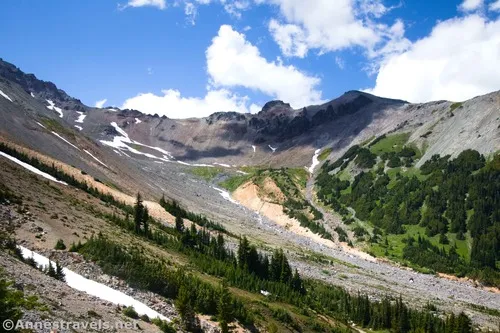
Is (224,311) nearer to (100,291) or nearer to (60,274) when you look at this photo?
(100,291)

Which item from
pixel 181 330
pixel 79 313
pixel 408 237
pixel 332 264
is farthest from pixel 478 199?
pixel 79 313

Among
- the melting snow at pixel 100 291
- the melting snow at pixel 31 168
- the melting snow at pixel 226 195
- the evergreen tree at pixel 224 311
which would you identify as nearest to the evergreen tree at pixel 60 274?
the melting snow at pixel 100 291

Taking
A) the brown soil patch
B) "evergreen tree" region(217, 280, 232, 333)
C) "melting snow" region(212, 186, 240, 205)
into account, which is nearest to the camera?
"evergreen tree" region(217, 280, 232, 333)

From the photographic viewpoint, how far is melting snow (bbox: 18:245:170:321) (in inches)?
1280

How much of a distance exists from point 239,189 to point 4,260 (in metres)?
149

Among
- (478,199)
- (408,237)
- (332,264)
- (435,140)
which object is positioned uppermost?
(435,140)

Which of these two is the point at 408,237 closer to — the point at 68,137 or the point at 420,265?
the point at 420,265

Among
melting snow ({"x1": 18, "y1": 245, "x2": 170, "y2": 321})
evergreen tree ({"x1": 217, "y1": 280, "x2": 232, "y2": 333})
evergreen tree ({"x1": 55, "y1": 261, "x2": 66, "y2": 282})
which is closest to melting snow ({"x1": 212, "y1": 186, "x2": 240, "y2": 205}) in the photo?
evergreen tree ({"x1": 217, "y1": 280, "x2": 232, "y2": 333})

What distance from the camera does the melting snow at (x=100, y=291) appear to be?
1280 inches

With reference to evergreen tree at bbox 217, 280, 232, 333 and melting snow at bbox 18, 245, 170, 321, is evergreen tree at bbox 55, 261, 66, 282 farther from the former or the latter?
evergreen tree at bbox 217, 280, 232, 333

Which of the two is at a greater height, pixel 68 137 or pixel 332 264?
pixel 68 137

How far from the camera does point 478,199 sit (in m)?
104

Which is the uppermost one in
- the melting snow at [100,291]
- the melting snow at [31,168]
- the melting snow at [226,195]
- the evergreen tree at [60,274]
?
the melting snow at [31,168]

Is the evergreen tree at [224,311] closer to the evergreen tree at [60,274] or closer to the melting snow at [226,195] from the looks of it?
the evergreen tree at [60,274]
